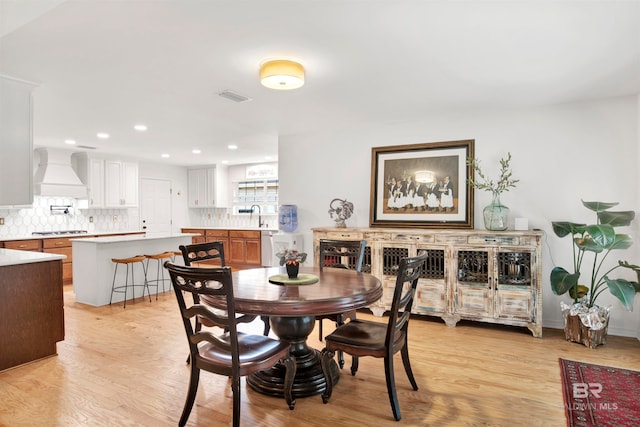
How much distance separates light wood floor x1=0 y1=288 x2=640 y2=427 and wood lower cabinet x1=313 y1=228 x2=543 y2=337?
245 millimetres

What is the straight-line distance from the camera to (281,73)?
9.60 ft

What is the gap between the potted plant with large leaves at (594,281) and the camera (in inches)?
Answer: 133

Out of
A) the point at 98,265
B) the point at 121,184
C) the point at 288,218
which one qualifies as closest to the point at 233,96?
the point at 288,218

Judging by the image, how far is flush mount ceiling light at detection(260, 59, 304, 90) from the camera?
2.93 metres

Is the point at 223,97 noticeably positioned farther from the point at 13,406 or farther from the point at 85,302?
the point at 85,302

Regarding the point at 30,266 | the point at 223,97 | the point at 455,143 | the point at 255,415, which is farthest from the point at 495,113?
the point at 30,266

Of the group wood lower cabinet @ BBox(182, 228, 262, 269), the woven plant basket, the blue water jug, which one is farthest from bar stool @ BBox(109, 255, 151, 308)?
the woven plant basket

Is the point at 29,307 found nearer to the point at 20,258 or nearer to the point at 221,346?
the point at 20,258

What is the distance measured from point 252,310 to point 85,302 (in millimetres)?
4190

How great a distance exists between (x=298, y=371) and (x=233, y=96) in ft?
8.90

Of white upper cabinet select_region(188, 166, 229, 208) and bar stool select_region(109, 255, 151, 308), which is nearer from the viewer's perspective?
bar stool select_region(109, 255, 151, 308)

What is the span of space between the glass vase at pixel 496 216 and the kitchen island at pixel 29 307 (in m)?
4.27

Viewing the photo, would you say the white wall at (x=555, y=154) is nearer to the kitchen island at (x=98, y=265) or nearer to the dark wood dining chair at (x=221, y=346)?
the dark wood dining chair at (x=221, y=346)

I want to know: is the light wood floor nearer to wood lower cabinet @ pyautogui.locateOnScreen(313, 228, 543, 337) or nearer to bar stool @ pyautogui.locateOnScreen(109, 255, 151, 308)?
wood lower cabinet @ pyautogui.locateOnScreen(313, 228, 543, 337)
